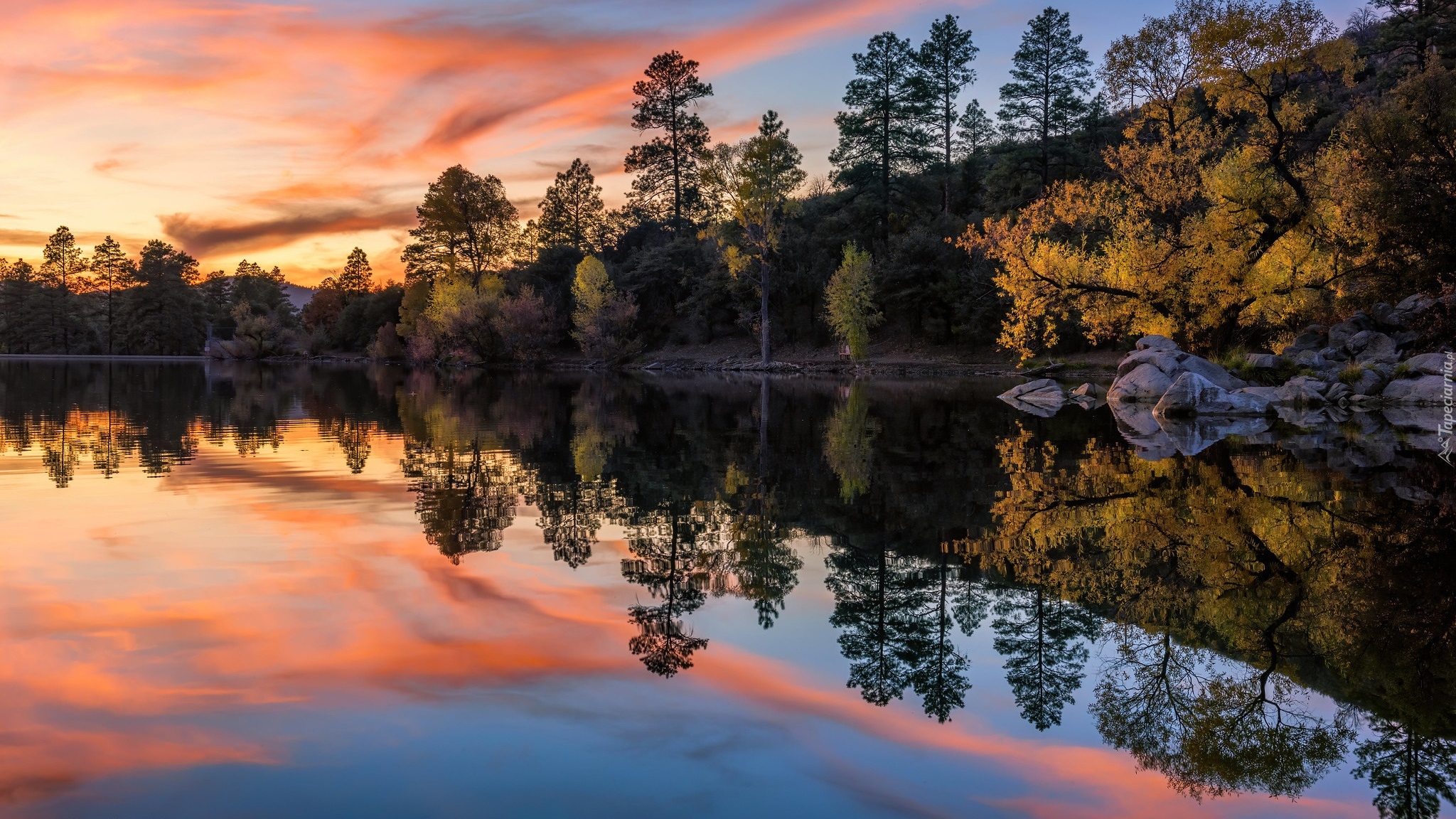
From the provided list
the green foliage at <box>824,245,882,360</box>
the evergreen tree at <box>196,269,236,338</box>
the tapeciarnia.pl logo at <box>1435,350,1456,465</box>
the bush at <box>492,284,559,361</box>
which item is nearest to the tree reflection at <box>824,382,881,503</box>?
the tapeciarnia.pl logo at <box>1435,350,1456,465</box>

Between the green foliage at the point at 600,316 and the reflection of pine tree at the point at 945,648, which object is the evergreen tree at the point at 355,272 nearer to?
the green foliage at the point at 600,316

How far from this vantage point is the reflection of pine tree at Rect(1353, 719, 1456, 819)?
15.9ft

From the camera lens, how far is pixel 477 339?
78438 millimetres

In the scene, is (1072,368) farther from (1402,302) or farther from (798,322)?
(798,322)

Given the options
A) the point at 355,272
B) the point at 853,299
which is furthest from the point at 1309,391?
the point at 355,272

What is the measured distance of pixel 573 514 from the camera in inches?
513

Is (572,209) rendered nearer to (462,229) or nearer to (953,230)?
(462,229)

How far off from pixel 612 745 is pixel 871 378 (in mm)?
54094

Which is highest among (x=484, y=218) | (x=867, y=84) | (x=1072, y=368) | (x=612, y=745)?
(x=867, y=84)

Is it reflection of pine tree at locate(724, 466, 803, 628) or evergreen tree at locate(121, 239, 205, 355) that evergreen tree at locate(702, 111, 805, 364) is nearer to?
reflection of pine tree at locate(724, 466, 803, 628)

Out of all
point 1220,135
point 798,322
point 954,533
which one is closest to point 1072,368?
point 1220,135

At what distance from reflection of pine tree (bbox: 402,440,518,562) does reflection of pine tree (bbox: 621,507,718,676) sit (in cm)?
192

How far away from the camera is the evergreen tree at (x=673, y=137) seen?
84.6 metres

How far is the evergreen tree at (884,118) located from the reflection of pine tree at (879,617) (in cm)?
6703
